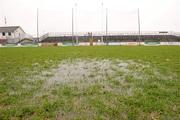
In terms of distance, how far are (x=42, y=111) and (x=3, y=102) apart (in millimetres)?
1312

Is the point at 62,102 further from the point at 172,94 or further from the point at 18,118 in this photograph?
the point at 172,94

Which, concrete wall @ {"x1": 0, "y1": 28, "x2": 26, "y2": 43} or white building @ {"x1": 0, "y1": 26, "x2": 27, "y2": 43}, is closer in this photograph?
concrete wall @ {"x1": 0, "y1": 28, "x2": 26, "y2": 43}

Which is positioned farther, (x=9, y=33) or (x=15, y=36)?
(x=15, y=36)

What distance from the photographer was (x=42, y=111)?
15.7ft

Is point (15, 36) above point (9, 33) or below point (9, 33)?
below

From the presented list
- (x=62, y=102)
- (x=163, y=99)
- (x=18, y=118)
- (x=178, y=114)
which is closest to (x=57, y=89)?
(x=62, y=102)

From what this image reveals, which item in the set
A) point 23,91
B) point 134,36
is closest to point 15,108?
point 23,91

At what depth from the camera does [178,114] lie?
15.3ft

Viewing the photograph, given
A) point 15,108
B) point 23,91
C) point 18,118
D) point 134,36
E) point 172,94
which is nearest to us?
point 18,118

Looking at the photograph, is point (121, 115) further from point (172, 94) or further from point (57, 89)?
point (57, 89)

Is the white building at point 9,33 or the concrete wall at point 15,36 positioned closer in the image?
the concrete wall at point 15,36

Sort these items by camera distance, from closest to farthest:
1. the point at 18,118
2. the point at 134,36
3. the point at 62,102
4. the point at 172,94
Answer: the point at 18,118
the point at 62,102
the point at 172,94
the point at 134,36

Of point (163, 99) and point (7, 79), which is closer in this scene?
point (163, 99)

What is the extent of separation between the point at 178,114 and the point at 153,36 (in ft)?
266
